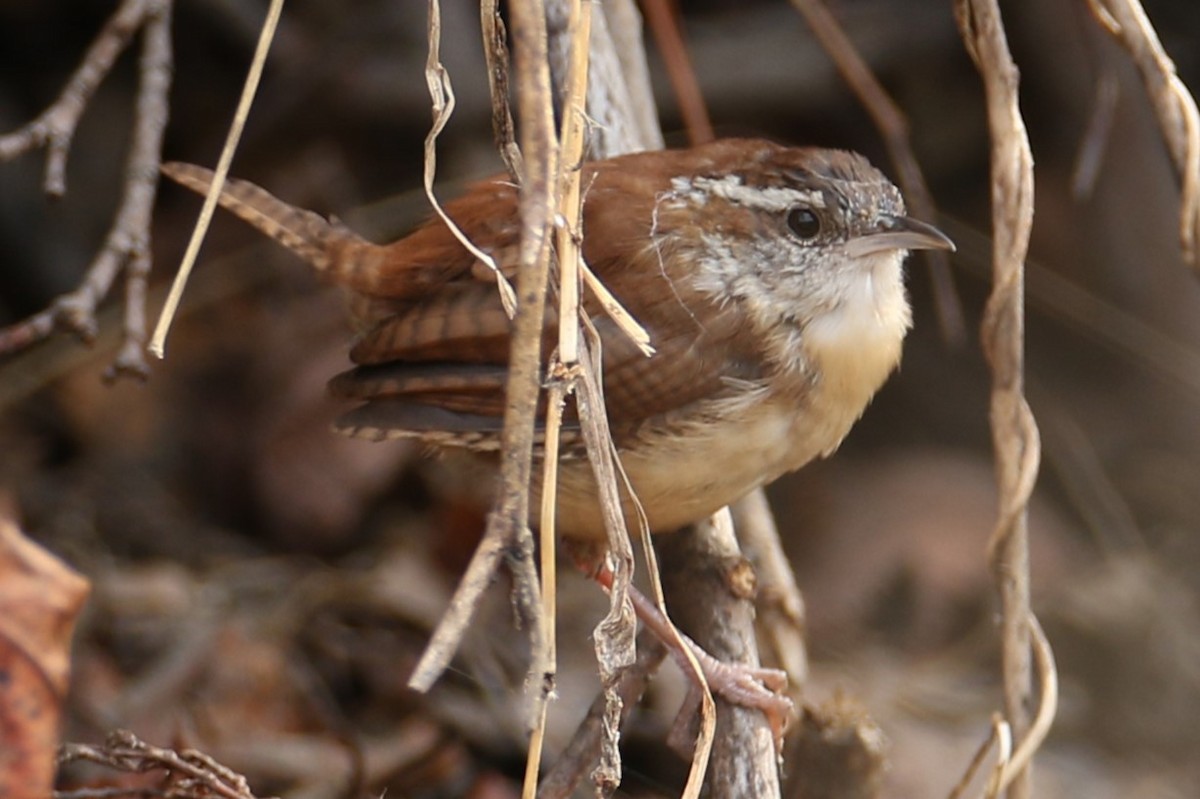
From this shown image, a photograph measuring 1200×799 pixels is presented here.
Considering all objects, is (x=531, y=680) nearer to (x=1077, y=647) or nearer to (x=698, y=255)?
(x=698, y=255)

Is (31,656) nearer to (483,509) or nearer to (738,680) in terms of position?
(738,680)

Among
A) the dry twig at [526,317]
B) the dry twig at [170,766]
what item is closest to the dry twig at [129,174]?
the dry twig at [170,766]

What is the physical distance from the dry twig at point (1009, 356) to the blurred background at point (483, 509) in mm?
1334

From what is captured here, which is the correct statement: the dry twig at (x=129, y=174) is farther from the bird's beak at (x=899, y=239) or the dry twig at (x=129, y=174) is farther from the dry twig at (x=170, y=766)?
the bird's beak at (x=899, y=239)

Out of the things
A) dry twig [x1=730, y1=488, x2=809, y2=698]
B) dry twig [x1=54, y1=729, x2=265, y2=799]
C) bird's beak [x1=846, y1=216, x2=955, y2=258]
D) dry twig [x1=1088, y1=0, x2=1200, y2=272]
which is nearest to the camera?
dry twig [x1=54, y1=729, x2=265, y2=799]

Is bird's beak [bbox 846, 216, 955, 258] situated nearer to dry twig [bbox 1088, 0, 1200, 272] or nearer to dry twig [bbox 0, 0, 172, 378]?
dry twig [bbox 1088, 0, 1200, 272]

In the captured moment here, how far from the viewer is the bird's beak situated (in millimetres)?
2660

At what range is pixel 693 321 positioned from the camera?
2635 mm

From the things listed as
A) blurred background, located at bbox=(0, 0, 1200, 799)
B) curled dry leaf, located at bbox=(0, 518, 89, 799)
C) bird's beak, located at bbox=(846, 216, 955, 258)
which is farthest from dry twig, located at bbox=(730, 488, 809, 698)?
curled dry leaf, located at bbox=(0, 518, 89, 799)

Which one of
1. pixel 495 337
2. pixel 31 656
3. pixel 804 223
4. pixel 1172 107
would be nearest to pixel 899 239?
pixel 804 223

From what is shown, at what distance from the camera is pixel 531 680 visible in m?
1.62

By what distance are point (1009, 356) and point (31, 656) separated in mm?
1638

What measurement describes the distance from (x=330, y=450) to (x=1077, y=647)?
91.8 inches

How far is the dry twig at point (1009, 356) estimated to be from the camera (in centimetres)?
239
